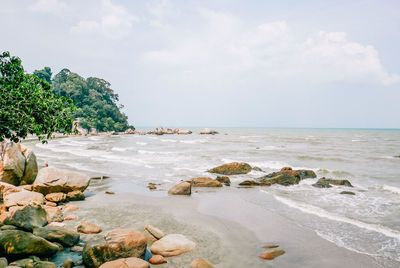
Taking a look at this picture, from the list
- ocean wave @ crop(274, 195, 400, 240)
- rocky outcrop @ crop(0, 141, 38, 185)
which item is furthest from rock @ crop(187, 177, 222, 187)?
rocky outcrop @ crop(0, 141, 38, 185)

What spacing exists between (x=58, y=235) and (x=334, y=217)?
939 centimetres

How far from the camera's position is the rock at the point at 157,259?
6.13 meters

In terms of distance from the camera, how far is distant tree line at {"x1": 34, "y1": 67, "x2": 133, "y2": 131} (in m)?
85.6

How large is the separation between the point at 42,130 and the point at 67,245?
122 inches

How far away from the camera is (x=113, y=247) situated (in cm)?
595

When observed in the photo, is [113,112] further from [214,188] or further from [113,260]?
[113,260]

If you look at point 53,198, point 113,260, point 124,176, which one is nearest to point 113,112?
point 124,176

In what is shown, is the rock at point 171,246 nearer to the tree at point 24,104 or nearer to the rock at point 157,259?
the rock at point 157,259

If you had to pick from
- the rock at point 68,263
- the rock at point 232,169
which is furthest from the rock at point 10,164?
the rock at point 232,169

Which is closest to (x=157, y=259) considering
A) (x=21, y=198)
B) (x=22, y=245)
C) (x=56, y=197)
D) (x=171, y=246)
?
(x=171, y=246)

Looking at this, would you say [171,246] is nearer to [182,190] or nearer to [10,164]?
[182,190]

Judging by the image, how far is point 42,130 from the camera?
651 centimetres

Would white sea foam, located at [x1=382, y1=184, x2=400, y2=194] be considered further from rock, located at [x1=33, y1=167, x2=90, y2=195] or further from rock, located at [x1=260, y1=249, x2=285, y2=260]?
rock, located at [x1=33, y1=167, x2=90, y2=195]

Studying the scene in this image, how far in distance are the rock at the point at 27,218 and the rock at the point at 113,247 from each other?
2.51 metres
